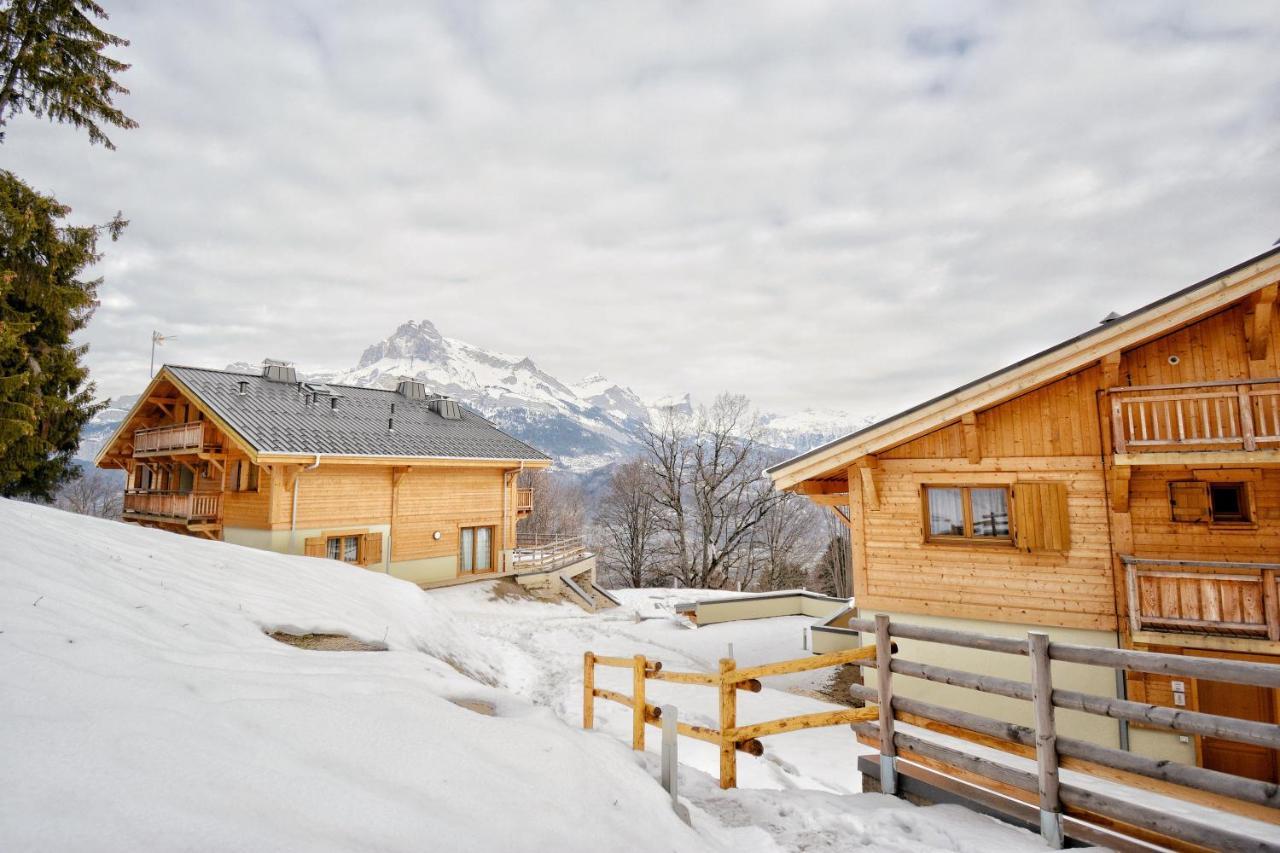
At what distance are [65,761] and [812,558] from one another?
60385 millimetres

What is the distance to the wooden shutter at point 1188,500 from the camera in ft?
36.0

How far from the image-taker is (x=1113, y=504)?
1109cm

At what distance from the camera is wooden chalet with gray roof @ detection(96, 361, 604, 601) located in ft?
67.8

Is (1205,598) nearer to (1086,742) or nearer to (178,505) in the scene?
(1086,742)

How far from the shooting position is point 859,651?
6.00 metres

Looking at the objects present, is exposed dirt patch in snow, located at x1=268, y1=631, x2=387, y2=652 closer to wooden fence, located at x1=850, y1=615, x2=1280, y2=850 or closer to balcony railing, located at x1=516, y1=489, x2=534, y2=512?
wooden fence, located at x1=850, y1=615, x2=1280, y2=850

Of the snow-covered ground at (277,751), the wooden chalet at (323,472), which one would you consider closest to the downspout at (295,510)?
the wooden chalet at (323,472)

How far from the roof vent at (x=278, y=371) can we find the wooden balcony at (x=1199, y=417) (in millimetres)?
29880

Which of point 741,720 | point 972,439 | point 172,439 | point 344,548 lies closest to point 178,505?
point 172,439

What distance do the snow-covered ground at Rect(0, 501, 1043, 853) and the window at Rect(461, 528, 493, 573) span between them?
1747 cm

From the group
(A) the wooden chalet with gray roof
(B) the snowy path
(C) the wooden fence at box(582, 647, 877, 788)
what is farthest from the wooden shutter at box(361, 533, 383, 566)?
(C) the wooden fence at box(582, 647, 877, 788)

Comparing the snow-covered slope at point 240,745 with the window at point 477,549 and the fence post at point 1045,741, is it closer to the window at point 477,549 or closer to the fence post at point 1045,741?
the fence post at point 1045,741

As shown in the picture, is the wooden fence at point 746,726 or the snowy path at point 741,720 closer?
the snowy path at point 741,720

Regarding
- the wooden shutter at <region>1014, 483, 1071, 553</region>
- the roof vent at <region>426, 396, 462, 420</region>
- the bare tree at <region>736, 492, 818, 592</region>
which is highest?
the roof vent at <region>426, 396, 462, 420</region>
